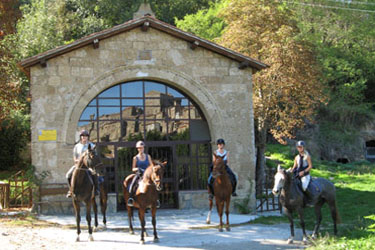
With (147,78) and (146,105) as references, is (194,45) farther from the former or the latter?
(146,105)

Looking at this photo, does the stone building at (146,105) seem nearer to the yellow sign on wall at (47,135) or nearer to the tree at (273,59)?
the yellow sign on wall at (47,135)

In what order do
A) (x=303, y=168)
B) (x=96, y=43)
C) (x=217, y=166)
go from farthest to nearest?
(x=96, y=43) < (x=217, y=166) < (x=303, y=168)

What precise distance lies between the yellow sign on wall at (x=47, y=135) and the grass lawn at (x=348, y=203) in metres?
7.84

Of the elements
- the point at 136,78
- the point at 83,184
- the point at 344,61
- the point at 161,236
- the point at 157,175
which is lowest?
the point at 161,236

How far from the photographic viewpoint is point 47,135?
14234mm

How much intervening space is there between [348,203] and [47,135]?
35.2 ft

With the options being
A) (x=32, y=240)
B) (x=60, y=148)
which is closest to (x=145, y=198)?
(x=32, y=240)

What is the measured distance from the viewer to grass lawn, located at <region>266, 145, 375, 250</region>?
9.44m

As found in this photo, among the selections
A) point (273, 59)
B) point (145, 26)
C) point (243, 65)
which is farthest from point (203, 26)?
point (145, 26)

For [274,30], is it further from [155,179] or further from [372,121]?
[372,121]

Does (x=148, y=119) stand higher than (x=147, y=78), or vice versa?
(x=147, y=78)

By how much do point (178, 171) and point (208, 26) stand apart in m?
18.5

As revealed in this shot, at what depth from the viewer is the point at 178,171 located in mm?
15398

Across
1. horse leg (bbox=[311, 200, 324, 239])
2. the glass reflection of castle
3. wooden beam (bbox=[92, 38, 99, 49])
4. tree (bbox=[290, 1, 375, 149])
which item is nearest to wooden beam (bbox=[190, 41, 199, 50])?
the glass reflection of castle
